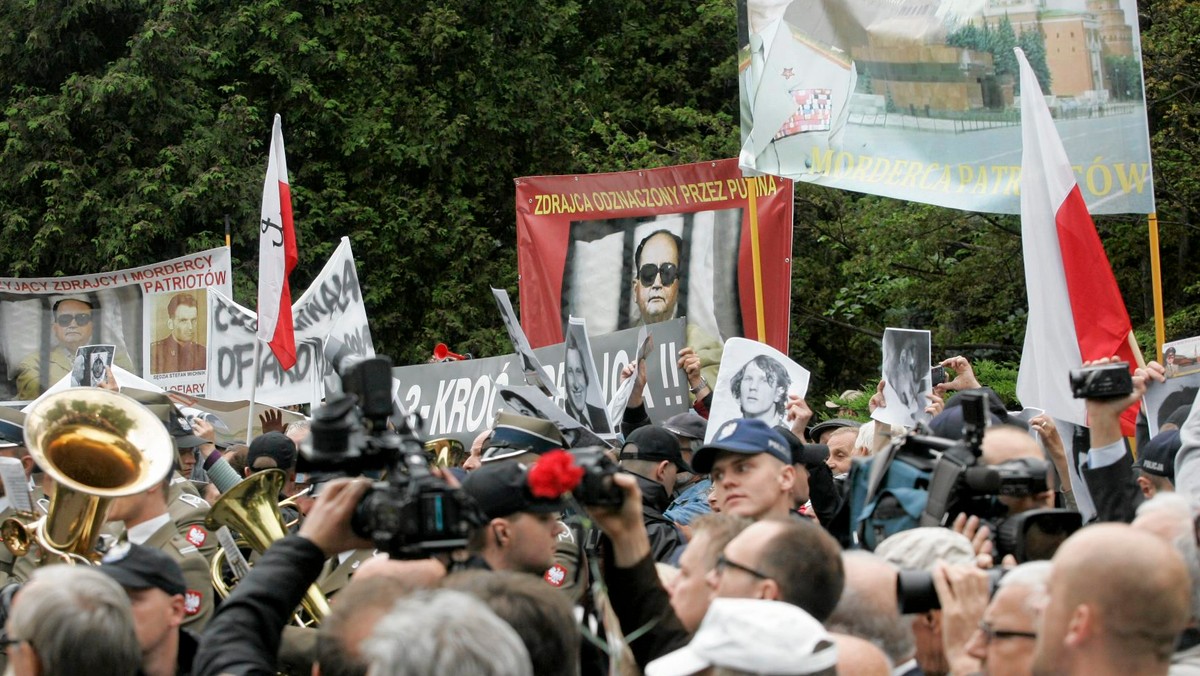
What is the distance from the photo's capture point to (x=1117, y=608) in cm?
276

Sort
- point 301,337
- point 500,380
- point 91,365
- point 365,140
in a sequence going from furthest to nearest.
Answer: point 365,140 < point 301,337 < point 500,380 < point 91,365

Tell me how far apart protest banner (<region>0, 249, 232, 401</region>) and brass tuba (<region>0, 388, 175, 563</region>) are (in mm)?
10731

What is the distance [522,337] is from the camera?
8.88 metres

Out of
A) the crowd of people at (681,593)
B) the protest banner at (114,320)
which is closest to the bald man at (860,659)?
the crowd of people at (681,593)

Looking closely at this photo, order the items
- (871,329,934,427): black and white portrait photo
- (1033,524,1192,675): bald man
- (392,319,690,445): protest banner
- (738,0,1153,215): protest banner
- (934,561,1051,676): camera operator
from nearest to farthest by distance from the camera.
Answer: (1033,524,1192,675): bald man
(934,561,1051,676): camera operator
(871,329,934,427): black and white portrait photo
(738,0,1153,215): protest banner
(392,319,690,445): protest banner

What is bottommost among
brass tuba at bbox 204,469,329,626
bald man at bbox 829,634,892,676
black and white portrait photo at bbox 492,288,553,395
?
bald man at bbox 829,634,892,676

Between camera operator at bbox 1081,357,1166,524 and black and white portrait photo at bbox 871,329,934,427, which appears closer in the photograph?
camera operator at bbox 1081,357,1166,524

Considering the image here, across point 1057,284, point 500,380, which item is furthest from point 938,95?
point 500,380

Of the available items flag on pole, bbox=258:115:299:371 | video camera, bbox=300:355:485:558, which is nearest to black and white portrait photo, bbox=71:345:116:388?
flag on pole, bbox=258:115:299:371

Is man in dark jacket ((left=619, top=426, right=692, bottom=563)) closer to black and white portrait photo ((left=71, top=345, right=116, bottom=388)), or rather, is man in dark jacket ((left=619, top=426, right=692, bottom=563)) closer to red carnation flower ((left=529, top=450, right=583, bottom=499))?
red carnation flower ((left=529, top=450, right=583, bottom=499))

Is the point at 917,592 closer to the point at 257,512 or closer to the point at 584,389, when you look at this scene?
the point at 257,512

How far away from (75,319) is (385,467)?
1481 cm

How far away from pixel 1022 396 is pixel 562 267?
6.00m

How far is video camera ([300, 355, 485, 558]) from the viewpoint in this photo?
3.20m
